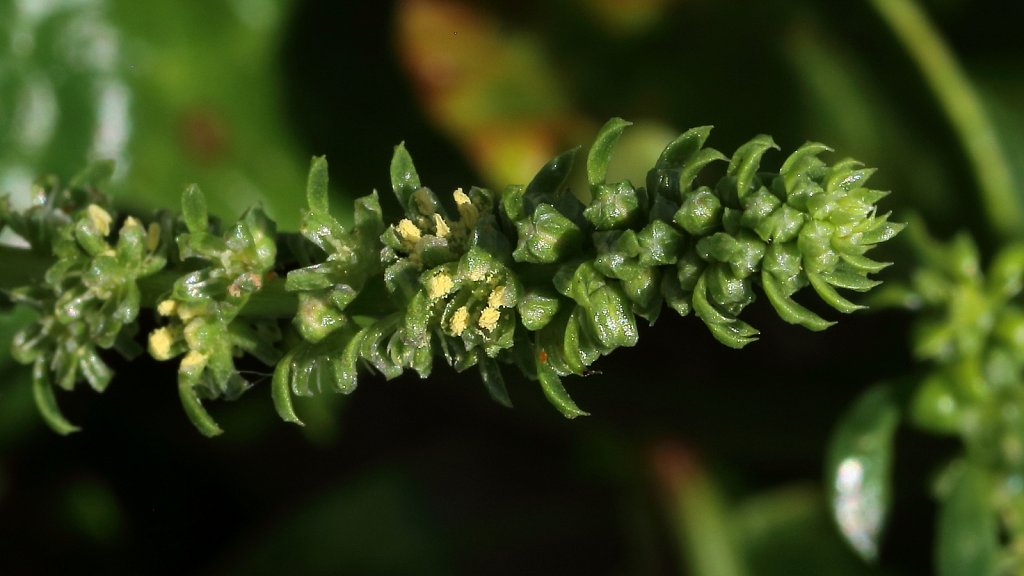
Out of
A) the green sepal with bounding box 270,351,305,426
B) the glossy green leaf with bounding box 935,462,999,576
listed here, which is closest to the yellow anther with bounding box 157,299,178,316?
the green sepal with bounding box 270,351,305,426

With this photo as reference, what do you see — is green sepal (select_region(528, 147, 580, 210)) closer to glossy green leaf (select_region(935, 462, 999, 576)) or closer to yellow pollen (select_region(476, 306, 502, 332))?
yellow pollen (select_region(476, 306, 502, 332))

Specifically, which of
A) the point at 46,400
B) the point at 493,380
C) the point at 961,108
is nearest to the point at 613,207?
the point at 493,380

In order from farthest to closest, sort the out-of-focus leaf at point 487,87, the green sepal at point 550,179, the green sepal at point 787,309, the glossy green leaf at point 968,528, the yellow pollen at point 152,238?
the out-of-focus leaf at point 487,87, the glossy green leaf at point 968,528, the yellow pollen at point 152,238, the green sepal at point 550,179, the green sepal at point 787,309

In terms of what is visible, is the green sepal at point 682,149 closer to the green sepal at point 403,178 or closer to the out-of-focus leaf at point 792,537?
the green sepal at point 403,178

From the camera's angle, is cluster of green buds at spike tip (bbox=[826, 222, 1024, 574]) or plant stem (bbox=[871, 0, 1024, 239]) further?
plant stem (bbox=[871, 0, 1024, 239])

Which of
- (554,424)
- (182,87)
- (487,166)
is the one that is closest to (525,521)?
(554,424)

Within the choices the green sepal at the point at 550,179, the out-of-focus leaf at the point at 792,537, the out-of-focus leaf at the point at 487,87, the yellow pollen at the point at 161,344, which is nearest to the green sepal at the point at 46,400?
the yellow pollen at the point at 161,344
